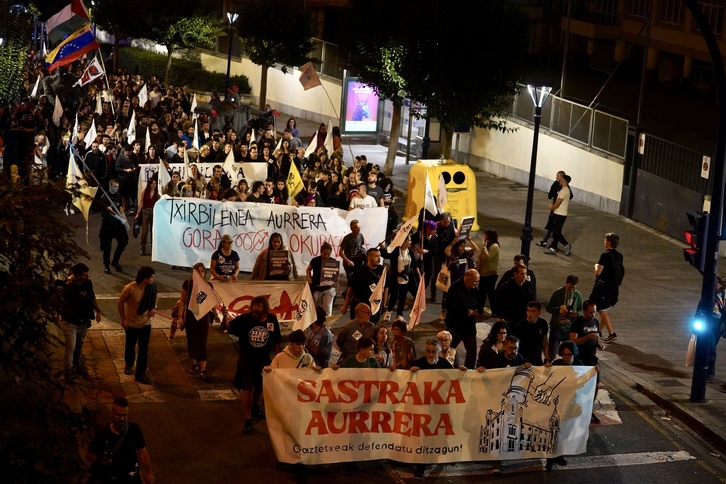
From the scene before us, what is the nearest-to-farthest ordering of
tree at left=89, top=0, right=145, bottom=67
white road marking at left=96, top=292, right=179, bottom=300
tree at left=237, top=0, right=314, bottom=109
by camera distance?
white road marking at left=96, top=292, right=179, bottom=300 → tree at left=237, top=0, right=314, bottom=109 → tree at left=89, top=0, right=145, bottom=67

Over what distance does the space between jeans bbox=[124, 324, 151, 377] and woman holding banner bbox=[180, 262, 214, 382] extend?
1.79 ft

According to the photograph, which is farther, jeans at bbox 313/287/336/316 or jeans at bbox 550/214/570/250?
jeans at bbox 550/214/570/250

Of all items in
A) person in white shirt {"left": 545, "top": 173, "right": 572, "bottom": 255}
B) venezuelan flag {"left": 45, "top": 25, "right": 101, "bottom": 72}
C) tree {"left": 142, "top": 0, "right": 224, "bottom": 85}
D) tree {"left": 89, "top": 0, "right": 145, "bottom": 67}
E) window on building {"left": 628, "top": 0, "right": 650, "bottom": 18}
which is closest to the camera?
person in white shirt {"left": 545, "top": 173, "right": 572, "bottom": 255}

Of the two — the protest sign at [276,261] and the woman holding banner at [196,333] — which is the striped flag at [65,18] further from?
the woman holding banner at [196,333]

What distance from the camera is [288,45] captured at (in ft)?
122

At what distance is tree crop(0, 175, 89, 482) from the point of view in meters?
6.56

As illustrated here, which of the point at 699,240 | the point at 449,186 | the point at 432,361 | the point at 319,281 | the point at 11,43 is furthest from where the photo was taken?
the point at 11,43

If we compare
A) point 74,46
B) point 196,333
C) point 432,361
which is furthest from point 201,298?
point 74,46

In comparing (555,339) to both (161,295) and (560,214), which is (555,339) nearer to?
(161,295)

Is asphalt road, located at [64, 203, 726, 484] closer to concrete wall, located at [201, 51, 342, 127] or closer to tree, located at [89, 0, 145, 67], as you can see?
concrete wall, located at [201, 51, 342, 127]

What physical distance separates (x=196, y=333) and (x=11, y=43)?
15.8 metres

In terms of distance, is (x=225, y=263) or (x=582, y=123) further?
→ (x=582, y=123)

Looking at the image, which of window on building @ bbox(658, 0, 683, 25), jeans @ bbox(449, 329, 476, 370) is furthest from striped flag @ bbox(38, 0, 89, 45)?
window on building @ bbox(658, 0, 683, 25)

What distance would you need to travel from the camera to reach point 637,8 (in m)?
42.8
